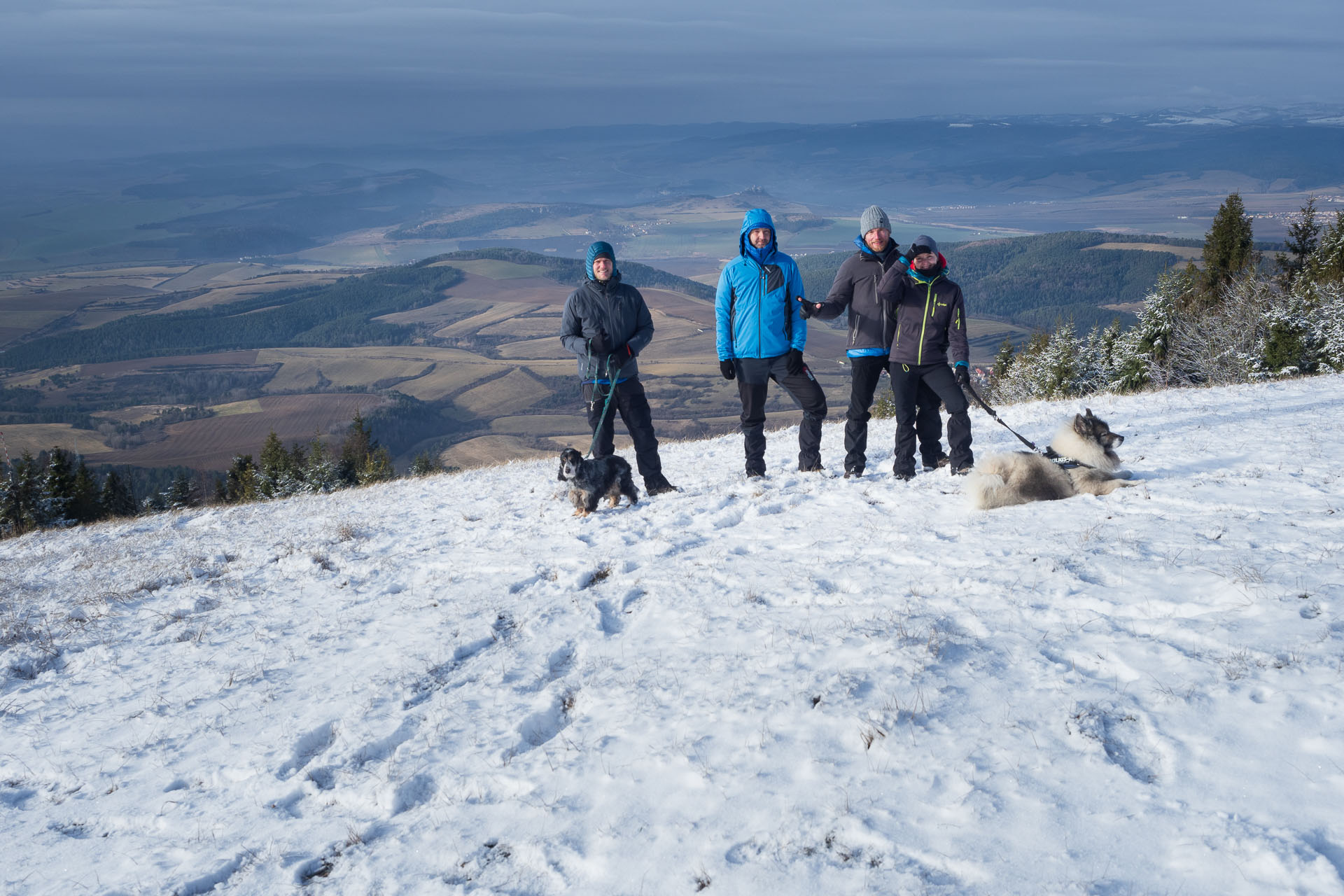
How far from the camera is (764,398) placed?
10.1 meters

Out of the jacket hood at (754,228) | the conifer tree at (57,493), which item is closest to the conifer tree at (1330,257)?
the jacket hood at (754,228)

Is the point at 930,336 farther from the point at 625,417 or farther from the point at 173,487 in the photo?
the point at 173,487

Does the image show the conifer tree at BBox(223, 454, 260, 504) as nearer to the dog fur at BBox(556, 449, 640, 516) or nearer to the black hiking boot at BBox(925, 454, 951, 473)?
the dog fur at BBox(556, 449, 640, 516)

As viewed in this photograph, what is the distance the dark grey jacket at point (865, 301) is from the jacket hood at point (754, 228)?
902mm

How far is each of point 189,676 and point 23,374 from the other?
18363 cm

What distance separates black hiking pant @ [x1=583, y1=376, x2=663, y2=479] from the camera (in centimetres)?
989

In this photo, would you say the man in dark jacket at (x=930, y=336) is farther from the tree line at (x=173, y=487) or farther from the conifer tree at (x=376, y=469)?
the conifer tree at (x=376, y=469)

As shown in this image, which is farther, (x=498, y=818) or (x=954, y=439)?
(x=954, y=439)

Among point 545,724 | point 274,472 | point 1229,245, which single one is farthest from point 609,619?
point 1229,245

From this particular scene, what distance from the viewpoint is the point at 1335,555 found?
5.14 m

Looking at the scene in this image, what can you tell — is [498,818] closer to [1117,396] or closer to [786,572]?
[786,572]

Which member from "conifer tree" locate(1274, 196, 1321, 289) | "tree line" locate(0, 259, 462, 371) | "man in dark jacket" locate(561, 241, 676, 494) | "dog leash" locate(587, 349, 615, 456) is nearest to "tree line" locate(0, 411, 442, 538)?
"dog leash" locate(587, 349, 615, 456)

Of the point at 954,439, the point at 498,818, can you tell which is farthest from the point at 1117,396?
the point at 498,818

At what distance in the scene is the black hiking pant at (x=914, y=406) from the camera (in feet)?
29.2
